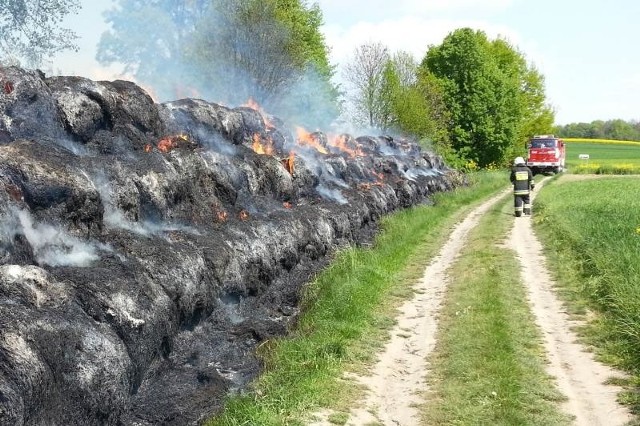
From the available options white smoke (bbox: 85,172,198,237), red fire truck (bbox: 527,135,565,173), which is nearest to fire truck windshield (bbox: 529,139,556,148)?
red fire truck (bbox: 527,135,565,173)

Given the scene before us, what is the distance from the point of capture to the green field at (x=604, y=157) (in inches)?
2121

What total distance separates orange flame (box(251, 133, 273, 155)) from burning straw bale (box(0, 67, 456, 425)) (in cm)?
142

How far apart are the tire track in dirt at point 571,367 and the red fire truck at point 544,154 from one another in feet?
131

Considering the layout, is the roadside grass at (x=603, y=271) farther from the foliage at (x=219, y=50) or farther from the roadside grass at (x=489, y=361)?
the foliage at (x=219, y=50)

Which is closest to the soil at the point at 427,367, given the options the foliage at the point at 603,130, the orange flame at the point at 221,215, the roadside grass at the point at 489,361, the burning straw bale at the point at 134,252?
the roadside grass at the point at 489,361

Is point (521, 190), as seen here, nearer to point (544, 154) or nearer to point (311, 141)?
point (311, 141)

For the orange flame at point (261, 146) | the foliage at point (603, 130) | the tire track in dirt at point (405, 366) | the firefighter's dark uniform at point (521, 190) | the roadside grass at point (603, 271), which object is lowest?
the tire track in dirt at point (405, 366)

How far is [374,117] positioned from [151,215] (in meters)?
37.5

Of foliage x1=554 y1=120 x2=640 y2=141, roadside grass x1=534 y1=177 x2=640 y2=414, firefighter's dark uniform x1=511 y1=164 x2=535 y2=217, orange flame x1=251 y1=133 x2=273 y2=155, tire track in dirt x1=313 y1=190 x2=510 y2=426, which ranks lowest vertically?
tire track in dirt x1=313 y1=190 x2=510 y2=426

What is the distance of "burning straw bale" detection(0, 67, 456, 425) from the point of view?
6.54 m

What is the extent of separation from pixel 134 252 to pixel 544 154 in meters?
47.4

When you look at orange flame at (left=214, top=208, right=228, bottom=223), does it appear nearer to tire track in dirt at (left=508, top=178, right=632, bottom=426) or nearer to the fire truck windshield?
tire track in dirt at (left=508, top=178, right=632, bottom=426)

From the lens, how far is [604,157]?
88188mm

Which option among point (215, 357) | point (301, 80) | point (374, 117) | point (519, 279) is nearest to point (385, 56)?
point (374, 117)
